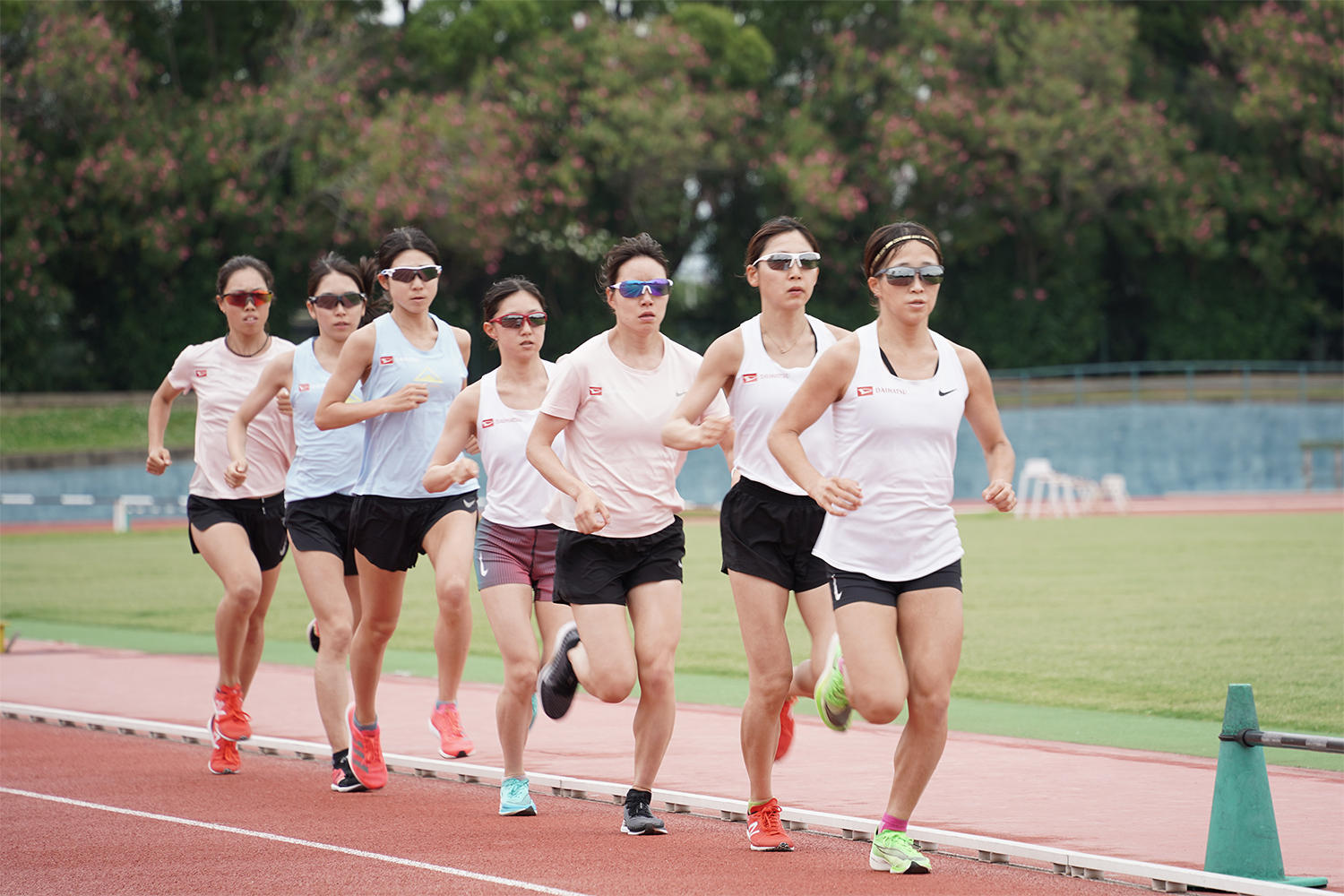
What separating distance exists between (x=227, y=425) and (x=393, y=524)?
5.96 ft

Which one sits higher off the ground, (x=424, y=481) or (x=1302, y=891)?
(x=424, y=481)

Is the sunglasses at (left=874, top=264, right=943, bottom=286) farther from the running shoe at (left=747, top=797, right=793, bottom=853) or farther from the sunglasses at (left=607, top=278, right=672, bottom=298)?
the running shoe at (left=747, top=797, right=793, bottom=853)

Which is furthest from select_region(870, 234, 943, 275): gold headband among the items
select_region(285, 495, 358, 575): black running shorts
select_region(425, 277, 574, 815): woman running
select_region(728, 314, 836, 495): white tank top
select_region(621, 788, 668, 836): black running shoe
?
select_region(285, 495, 358, 575): black running shorts

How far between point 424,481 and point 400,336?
0.94 meters

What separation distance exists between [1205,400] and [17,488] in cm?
3089

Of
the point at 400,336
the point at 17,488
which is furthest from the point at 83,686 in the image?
the point at 17,488

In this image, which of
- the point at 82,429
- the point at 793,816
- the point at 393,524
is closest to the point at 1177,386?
the point at 82,429

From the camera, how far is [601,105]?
43.2 metres

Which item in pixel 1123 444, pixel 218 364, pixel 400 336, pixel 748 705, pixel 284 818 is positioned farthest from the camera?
pixel 1123 444

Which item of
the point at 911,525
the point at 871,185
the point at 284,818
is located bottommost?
the point at 284,818

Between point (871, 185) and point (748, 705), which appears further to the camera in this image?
point (871, 185)

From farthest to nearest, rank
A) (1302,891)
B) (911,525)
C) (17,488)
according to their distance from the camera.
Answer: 1. (17,488)
2. (911,525)
3. (1302,891)

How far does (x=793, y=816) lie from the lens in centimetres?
730

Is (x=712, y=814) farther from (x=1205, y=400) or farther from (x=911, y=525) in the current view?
(x=1205, y=400)
